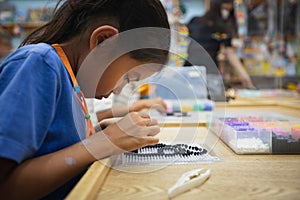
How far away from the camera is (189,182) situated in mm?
415

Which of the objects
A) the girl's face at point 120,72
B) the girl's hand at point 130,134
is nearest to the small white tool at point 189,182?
the girl's hand at point 130,134

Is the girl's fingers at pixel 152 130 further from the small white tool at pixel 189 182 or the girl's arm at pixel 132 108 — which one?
the girl's arm at pixel 132 108

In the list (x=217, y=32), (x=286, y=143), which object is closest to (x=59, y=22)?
(x=286, y=143)

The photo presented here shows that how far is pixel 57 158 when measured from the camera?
0.47 meters

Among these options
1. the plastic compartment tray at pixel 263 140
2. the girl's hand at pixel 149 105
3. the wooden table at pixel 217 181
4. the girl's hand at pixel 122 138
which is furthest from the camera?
the girl's hand at pixel 149 105

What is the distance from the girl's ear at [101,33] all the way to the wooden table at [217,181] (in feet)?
0.79

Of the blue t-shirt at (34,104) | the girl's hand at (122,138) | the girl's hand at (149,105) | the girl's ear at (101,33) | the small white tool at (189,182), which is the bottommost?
the girl's hand at (149,105)

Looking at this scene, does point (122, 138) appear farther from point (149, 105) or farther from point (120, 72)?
point (149, 105)

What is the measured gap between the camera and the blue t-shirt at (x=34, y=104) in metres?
0.42

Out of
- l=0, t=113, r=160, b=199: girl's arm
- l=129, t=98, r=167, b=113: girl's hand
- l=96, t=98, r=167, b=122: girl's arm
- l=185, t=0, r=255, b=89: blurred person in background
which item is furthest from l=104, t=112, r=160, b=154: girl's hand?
l=185, t=0, r=255, b=89: blurred person in background

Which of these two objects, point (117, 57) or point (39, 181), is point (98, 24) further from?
point (39, 181)

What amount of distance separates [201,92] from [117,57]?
1.06 meters

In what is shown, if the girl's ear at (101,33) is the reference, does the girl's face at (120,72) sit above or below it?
below

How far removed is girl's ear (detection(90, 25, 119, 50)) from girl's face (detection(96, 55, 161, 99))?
52 mm
